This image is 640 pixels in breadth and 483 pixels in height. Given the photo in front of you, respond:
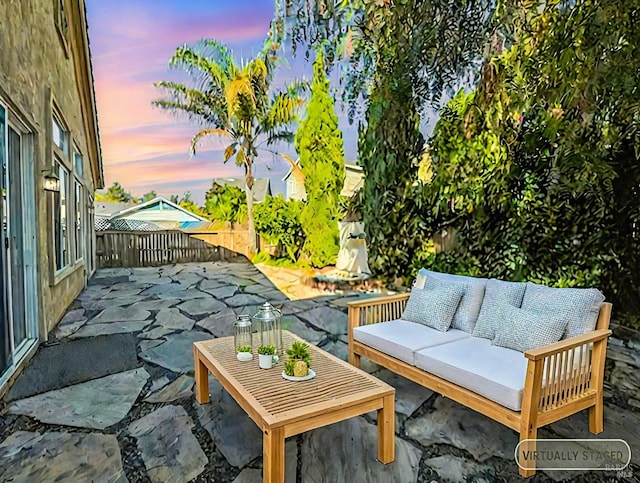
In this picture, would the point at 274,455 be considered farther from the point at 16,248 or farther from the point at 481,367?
the point at 16,248

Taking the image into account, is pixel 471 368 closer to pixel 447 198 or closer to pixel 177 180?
pixel 447 198

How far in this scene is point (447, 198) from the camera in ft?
15.7

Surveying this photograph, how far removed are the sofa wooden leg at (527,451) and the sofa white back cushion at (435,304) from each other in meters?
1.16

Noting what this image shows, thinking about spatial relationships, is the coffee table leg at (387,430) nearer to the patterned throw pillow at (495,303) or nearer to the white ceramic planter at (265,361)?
the white ceramic planter at (265,361)

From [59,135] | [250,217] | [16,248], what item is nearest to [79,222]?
[59,135]

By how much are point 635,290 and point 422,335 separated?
2753 mm

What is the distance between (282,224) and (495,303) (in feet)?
29.4

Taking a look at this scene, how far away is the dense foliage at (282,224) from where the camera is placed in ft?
37.7

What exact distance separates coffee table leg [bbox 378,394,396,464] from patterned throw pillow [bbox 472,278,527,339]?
1.18 meters

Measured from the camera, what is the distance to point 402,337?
10.3 ft

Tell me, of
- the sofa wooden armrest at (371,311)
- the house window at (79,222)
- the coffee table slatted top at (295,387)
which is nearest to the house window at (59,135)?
the house window at (79,222)

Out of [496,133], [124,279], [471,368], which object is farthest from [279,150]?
[471,368]

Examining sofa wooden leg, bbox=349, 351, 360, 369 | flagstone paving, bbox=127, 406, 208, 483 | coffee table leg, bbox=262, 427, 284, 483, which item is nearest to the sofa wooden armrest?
sofa wooden leg, bbox=349, 351, 360, 369

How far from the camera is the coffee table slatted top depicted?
79.4 inches
